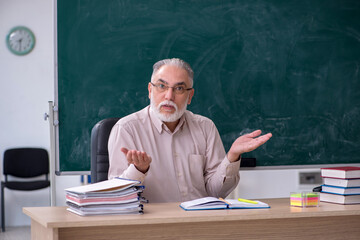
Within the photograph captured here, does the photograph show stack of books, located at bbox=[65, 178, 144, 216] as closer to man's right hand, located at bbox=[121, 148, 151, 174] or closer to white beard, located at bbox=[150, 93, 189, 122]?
man's right hand, located at bbox=[121, 148, 151, 174]

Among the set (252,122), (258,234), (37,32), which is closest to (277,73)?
(252,122)

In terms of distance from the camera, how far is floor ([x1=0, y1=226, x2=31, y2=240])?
16.6 ft

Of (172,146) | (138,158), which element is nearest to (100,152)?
(172,146)

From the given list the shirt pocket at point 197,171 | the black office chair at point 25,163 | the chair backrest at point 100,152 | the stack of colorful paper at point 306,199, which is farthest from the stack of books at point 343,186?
the black office chair at point 25,163

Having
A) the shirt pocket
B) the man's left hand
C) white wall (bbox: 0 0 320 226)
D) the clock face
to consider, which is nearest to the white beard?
the shirt pocket

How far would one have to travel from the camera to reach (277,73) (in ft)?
11.0

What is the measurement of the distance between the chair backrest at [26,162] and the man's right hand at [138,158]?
13.2 feet

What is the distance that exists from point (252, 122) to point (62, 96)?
1322mm

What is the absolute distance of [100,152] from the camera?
2430mm

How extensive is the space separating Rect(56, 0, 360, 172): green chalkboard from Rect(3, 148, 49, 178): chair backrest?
9.25 ft

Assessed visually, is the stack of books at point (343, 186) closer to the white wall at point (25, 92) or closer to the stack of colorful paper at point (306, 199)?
the stack of colorful paper at point (306, 199)

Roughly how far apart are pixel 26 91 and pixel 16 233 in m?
1.72

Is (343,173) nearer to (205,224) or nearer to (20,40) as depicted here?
(205,224)

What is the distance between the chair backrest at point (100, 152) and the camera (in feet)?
7.97
